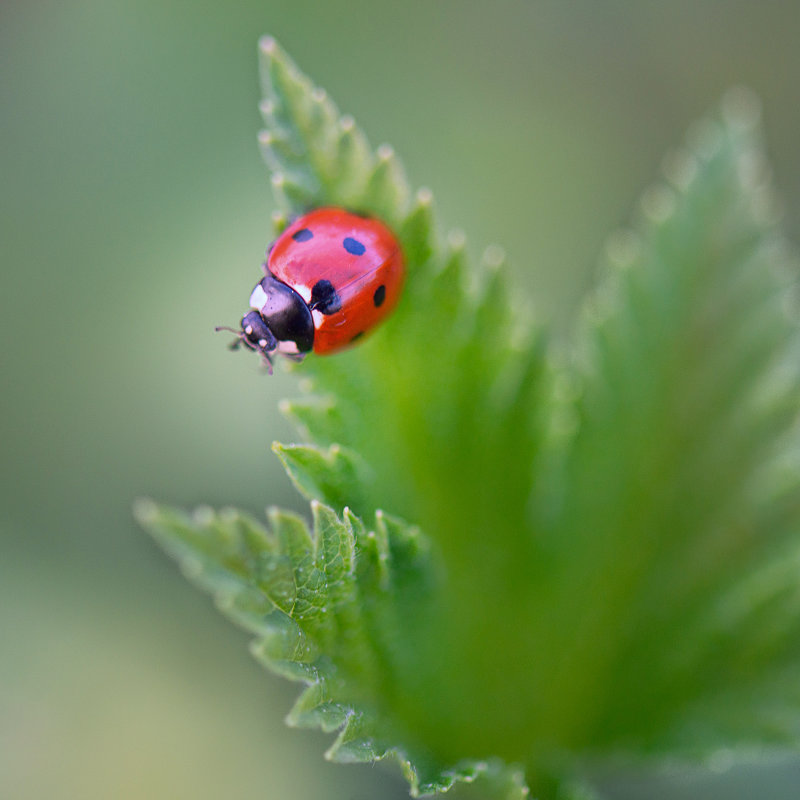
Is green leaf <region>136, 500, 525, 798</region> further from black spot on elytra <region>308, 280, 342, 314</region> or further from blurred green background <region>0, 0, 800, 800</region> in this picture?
blurred green background <region>0, 0, 800, 800</region>

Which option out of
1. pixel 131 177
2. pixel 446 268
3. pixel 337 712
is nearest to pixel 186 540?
pixel 337 712

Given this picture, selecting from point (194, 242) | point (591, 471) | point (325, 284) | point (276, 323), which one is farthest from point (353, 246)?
point (194, 242)

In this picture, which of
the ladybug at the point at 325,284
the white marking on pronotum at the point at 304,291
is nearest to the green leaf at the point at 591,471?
the ladybug at the point at 325,284

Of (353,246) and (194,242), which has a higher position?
(194,242)

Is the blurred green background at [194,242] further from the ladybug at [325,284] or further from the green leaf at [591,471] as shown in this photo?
the ladybug at [325,284]

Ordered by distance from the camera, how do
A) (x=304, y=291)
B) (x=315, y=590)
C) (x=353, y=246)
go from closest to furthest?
1. (x=315, y=590)
2. (x=353, y=246)
3. (x=304, y=291)

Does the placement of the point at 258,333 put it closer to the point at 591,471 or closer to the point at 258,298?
the point at 258,298
